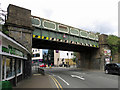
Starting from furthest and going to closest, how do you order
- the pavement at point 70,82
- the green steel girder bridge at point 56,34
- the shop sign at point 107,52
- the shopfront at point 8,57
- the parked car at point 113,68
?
the shop sign at point 107,52 → the green steel girder bridge at point 56,34 → the parked car at point 113,68 → the pavement at point 70,82 → the shopfront at point 8,57

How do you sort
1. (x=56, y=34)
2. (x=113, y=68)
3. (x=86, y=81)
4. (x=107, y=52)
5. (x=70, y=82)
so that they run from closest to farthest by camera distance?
(x=70, y=82), (x=86, y=81), (x=113, y=68), (x=56, y=34), (x=107, y=52)

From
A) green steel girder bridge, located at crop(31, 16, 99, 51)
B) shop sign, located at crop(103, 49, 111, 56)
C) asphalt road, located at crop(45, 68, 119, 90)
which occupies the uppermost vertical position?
green steel girder bridge, located at crop(31, 16, 99, 51)

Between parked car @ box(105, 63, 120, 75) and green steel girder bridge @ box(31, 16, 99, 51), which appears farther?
green steel girder bridge @ box(31, 16, 99, 51)

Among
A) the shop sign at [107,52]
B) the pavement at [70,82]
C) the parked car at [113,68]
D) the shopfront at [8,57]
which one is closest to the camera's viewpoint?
the shopfront at [8,57]

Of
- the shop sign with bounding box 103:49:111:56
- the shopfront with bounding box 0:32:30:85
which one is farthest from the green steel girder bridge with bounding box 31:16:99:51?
the shopfront with bounding box 0:32:30:85

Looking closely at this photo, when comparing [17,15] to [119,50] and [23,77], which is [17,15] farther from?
[119,50]

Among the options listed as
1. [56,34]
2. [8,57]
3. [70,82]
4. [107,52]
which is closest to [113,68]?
[70,82]

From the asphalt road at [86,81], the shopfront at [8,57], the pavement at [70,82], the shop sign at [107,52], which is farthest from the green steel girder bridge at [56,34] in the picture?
the shopfront at [8,57]

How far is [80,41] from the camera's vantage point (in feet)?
92.5

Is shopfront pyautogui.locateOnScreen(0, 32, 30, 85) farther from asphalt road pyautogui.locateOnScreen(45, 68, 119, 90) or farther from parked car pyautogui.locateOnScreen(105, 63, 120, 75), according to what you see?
parked car pyautogui.locateOnScreen(105, 63, 120, 75)

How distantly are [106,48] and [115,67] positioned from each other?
16730mm

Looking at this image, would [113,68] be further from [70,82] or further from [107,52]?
[107,52]

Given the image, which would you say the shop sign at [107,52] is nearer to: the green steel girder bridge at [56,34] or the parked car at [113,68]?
the green steel girder bridge at [56,34]

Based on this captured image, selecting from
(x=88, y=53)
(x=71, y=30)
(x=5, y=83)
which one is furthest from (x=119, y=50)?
(x=5, y=83)
